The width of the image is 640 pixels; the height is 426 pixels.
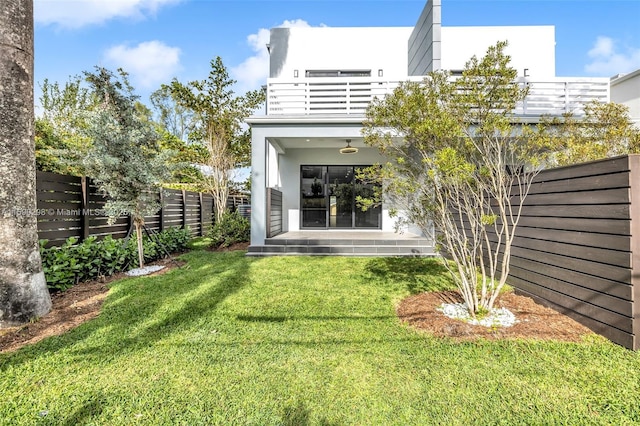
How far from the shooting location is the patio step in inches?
296

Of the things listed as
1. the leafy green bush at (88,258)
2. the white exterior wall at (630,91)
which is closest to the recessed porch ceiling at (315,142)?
the leafy green bush at (88,258)

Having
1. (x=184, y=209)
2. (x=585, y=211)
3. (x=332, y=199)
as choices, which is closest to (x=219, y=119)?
(x=184, y=209)

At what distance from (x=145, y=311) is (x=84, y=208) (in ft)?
9.99

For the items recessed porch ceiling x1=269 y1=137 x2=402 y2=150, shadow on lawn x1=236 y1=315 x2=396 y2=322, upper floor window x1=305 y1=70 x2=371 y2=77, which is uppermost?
upper floor window x1=305 y1=70 x2=371 y2=77

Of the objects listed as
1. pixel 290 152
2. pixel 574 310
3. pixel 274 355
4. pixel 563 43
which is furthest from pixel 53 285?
pixel 563 43

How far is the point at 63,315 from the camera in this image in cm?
375

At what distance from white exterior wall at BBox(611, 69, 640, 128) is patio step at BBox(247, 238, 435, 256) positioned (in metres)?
7.21

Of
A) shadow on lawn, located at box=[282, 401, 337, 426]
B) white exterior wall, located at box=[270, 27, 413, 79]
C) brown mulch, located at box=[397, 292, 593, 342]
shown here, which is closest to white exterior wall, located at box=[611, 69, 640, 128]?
white exterior wall, located at box=[270, 27, 413, 79]

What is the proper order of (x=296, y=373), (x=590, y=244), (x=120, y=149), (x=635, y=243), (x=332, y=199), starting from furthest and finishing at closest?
1. (x=332, y=199)
2. (x=120, y=149)
3. (x=590, y=244)
4. (x=635, y=243)
5. (x=296, y=373)

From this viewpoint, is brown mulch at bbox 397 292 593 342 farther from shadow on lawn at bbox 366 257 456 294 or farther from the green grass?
shadow on lawn at bbox 366 257 456 294

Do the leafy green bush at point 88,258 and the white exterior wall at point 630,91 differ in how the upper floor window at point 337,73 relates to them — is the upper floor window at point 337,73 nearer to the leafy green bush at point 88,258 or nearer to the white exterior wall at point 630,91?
the white exterior wall at point 630,91

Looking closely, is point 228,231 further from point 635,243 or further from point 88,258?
point 635,243

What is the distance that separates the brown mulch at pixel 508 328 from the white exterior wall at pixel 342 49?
1011 centimetres

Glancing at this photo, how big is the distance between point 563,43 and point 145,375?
53.3 ft
